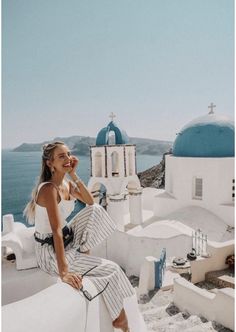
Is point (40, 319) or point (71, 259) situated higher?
point (71, 259)

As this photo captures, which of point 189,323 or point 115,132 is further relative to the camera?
point 115,132

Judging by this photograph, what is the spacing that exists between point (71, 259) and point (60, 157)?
845mm

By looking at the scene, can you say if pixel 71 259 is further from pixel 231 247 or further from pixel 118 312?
pixel 231 247

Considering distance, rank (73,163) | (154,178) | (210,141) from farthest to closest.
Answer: (154,178) < (210,141) < (73,163)

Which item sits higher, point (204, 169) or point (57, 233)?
point (204, 169)

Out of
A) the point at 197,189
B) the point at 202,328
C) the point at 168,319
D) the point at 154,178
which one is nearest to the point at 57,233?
the point at 202,328

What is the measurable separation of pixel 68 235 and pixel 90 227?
8.4 inches

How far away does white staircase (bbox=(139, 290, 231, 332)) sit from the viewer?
479 centimetres

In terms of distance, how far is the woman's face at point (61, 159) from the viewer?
8.48 ft

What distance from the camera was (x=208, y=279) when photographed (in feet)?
23.1

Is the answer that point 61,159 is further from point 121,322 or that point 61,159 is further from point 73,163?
point 121,322

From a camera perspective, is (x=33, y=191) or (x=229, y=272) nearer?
(x=33, y=191)

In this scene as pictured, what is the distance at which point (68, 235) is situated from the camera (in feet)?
8.80

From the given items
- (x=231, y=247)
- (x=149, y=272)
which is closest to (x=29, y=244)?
(x=149, y=272)
